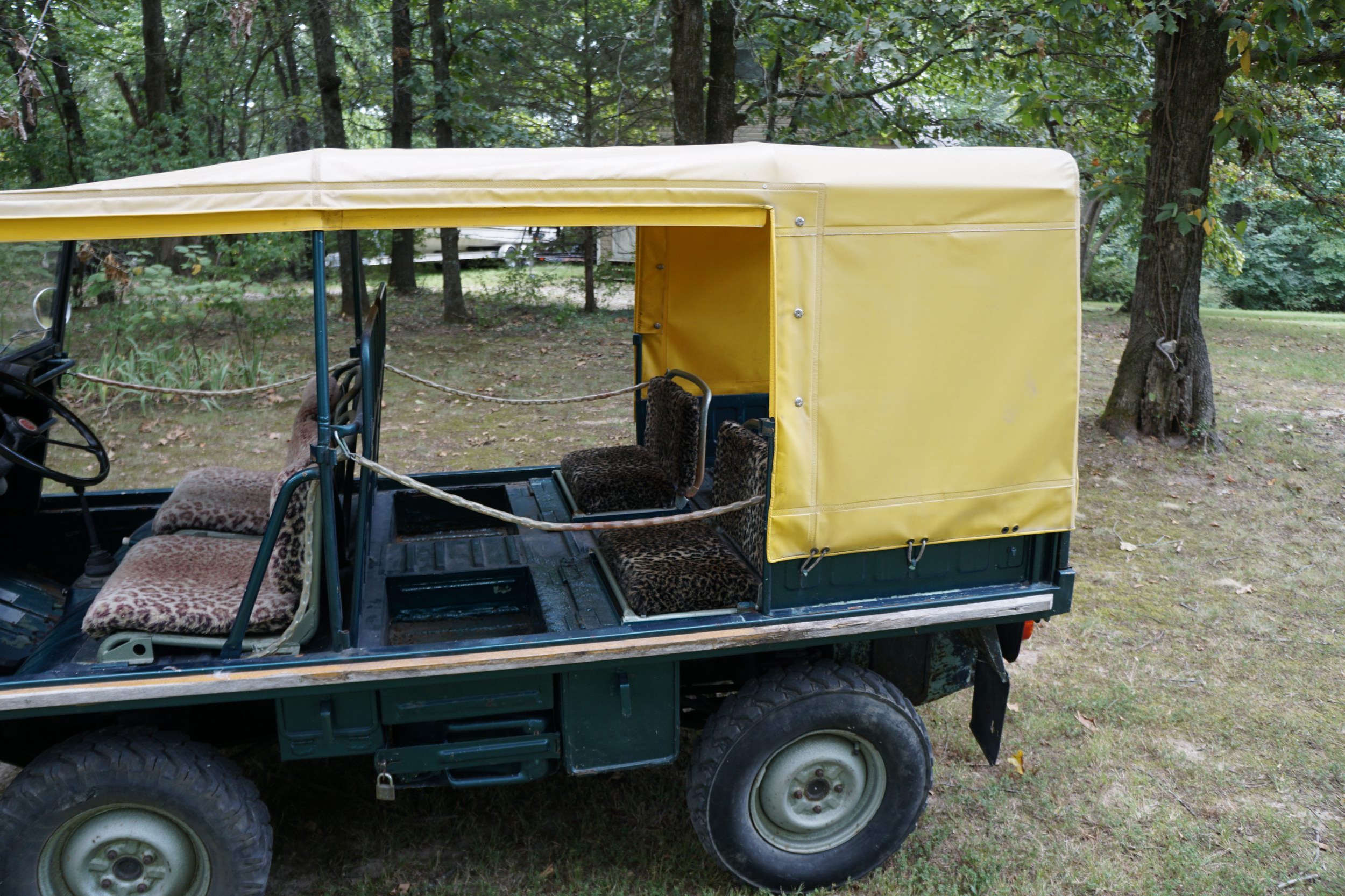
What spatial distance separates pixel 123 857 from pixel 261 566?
0.92 metres

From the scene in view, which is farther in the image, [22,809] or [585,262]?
[585,262]

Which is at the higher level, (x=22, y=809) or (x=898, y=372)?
(x=898, y=372)

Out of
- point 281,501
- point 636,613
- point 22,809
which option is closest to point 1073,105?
point 636,613

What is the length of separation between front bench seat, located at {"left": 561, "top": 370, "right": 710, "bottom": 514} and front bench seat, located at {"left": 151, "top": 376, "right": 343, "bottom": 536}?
1185 mm

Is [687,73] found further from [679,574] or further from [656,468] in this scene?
[679,574]

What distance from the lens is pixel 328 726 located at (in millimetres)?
3039

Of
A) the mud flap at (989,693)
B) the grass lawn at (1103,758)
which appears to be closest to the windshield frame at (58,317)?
the grass lawn at (1103,758)

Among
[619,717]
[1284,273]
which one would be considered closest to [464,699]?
[619,717]

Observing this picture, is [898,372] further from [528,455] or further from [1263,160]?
[1263,160]

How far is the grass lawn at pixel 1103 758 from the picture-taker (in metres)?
3.62

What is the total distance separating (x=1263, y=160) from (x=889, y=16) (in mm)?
3699

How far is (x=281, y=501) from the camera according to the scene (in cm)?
301

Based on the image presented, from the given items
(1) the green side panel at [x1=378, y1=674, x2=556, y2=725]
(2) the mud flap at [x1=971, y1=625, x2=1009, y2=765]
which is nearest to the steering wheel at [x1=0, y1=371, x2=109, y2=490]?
(1) the green side panel at [x1=378, y1=674, x2=556, y2=725]

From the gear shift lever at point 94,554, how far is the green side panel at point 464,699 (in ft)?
5.47
